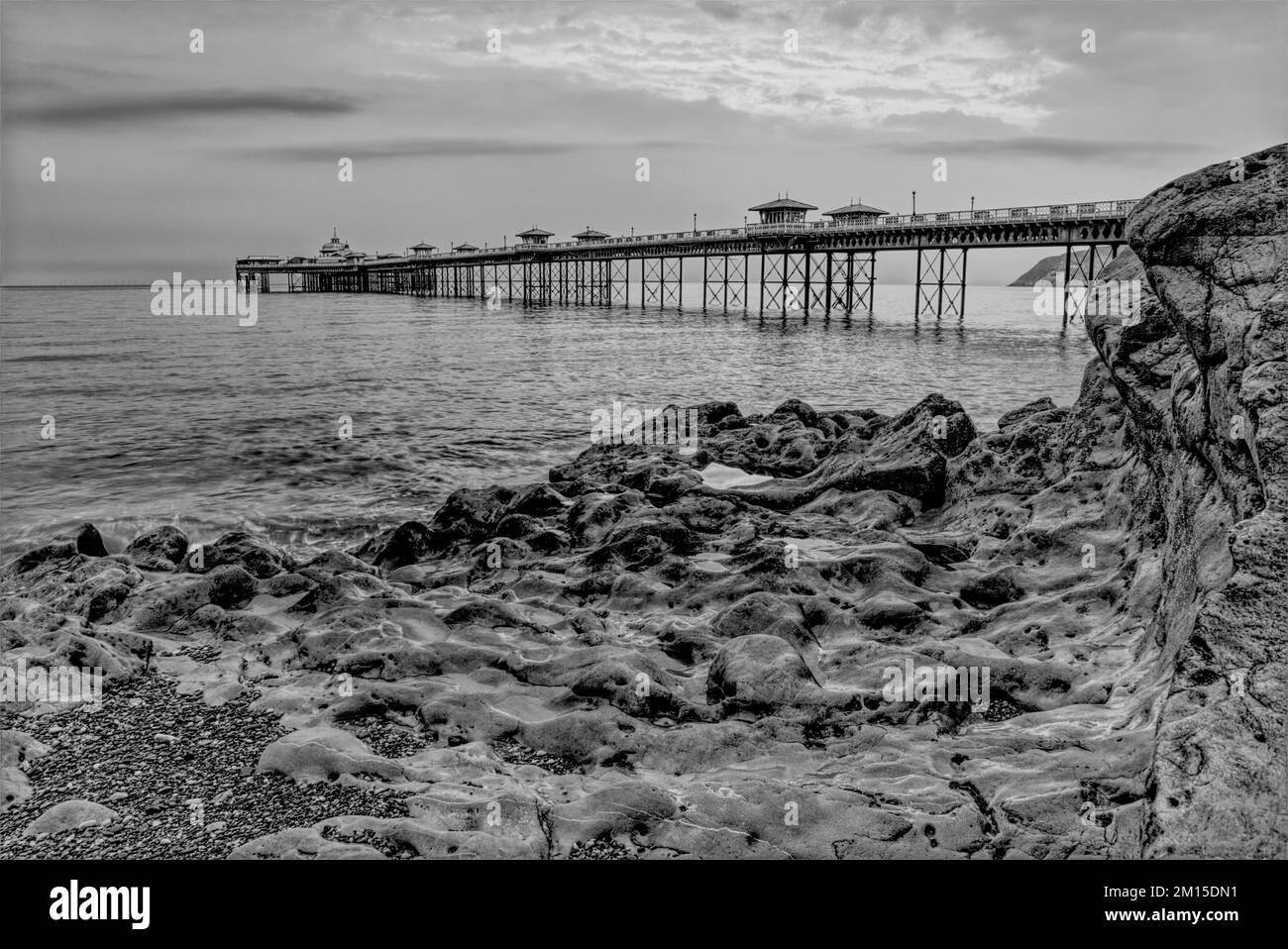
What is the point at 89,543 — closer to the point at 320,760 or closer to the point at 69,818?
the point at 69,818

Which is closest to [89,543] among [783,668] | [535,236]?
[783,668]

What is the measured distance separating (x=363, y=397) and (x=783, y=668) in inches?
1021

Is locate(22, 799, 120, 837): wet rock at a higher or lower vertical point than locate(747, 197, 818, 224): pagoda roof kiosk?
lower

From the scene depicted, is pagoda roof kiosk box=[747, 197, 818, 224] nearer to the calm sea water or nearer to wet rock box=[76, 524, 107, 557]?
the calm sea water

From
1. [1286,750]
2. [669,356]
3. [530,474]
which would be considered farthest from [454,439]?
[669,356]

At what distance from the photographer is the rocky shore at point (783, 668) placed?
4844 mm

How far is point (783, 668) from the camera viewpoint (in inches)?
268

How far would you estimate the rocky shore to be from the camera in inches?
191

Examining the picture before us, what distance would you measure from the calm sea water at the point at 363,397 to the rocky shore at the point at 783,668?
19.7 feet

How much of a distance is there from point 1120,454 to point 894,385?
23843 mm

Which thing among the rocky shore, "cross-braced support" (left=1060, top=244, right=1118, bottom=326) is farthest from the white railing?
the rocky shore

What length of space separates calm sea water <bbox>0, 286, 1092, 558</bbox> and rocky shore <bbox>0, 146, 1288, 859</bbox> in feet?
19.7

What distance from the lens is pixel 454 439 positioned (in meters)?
22.7

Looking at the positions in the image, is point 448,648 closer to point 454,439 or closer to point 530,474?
point 530,474
